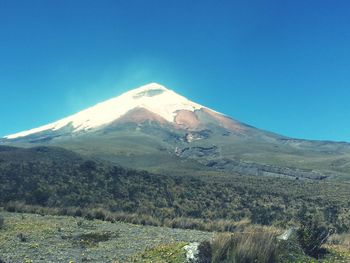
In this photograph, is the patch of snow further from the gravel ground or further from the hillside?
the hillside

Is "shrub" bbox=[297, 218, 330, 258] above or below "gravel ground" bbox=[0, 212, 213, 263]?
above

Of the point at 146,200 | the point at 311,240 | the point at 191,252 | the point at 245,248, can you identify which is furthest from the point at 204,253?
the point at 146,200

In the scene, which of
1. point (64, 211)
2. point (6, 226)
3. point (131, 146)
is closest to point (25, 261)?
point (6, 226)

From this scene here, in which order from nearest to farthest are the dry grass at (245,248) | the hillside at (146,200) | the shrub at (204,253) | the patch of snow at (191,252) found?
the dry grass at (245,248)
the shrub at (204,253)
the patch of snow at (191,252)
the hillside at (146,200)

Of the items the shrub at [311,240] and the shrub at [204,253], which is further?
the shrub at [311,240]

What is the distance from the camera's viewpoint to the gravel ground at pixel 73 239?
617 inches

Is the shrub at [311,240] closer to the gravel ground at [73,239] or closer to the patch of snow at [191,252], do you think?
the patch of snow at [191,252]

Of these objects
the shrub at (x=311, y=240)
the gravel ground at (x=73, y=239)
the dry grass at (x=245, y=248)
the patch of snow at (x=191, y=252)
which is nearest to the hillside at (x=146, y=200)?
the gravel ground at (x=73, y=239)

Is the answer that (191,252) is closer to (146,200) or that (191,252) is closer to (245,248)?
(245,248)

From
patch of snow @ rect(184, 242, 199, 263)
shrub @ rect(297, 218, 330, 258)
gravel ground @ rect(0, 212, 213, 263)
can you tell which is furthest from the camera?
shrub @ rect(297, 218, 330, 258)

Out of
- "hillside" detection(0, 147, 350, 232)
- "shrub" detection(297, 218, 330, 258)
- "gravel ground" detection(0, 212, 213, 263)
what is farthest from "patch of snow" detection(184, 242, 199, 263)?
"hillside" detection(0, 147, 350, 232)

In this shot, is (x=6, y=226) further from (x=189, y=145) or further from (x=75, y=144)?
(x=189, y=145)

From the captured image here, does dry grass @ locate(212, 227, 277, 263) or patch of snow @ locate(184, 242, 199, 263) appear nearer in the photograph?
dry grass @ locate(212, 227, 277, 263)

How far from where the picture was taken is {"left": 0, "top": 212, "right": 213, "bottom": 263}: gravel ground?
15.7 metres
